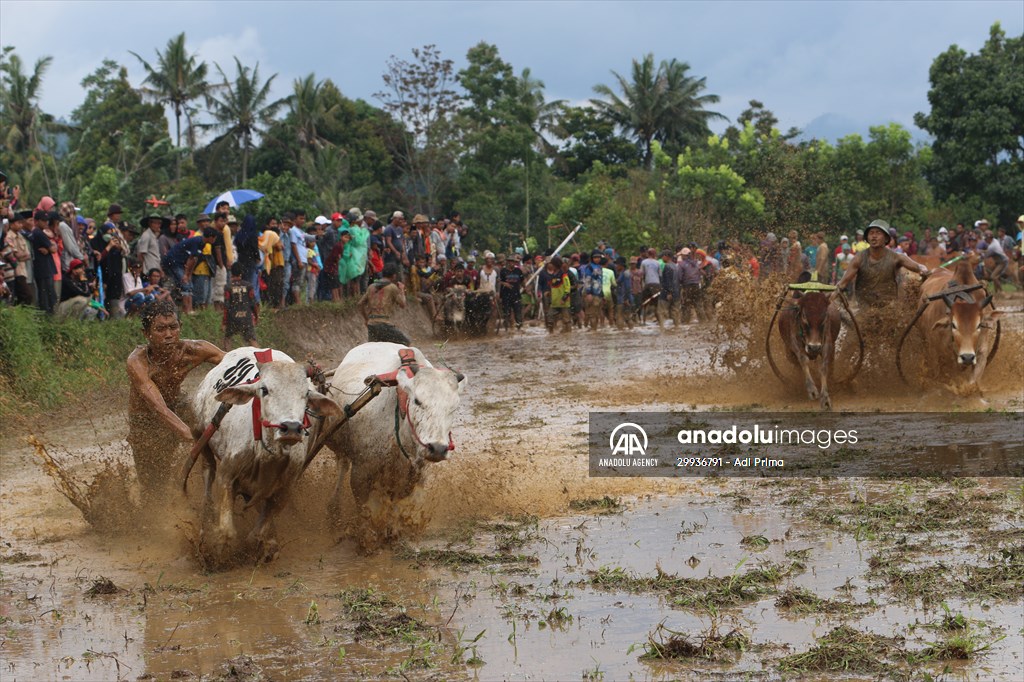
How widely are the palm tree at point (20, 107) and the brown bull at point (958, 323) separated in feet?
128

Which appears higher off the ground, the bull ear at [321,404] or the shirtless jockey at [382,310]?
the shirtless jockey at [382,310]

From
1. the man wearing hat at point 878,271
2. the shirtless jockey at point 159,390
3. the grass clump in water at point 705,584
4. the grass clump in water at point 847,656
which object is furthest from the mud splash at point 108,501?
the man wearing hat at point 878,271

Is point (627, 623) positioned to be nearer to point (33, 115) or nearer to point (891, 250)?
point (891, 250)

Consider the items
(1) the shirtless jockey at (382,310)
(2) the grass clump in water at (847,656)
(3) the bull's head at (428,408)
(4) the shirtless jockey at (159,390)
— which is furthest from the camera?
(1) the shirtless jockey at (382,310)

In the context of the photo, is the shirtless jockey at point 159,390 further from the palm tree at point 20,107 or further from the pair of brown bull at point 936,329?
the palm tree at point 20,107

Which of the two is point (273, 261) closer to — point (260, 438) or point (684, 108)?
point (260, 438)

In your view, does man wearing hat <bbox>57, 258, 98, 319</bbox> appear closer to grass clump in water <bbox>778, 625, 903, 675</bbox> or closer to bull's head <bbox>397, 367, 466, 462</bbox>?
bull's head <bbox>397, 367, 466, 462</bbox>

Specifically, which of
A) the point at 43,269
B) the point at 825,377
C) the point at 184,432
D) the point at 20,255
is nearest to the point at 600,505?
the point at 184,432

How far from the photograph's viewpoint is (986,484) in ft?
31.4

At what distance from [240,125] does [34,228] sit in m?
40.3

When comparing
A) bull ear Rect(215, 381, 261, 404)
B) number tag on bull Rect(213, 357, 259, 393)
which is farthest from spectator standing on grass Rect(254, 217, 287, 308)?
bull ear Rect(215, 381, 261, 404)

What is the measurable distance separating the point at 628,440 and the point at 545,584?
5022 mm

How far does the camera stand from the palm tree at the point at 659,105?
60.6m

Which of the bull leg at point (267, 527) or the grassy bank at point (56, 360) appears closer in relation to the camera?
the bull leg at point (267, 527)
